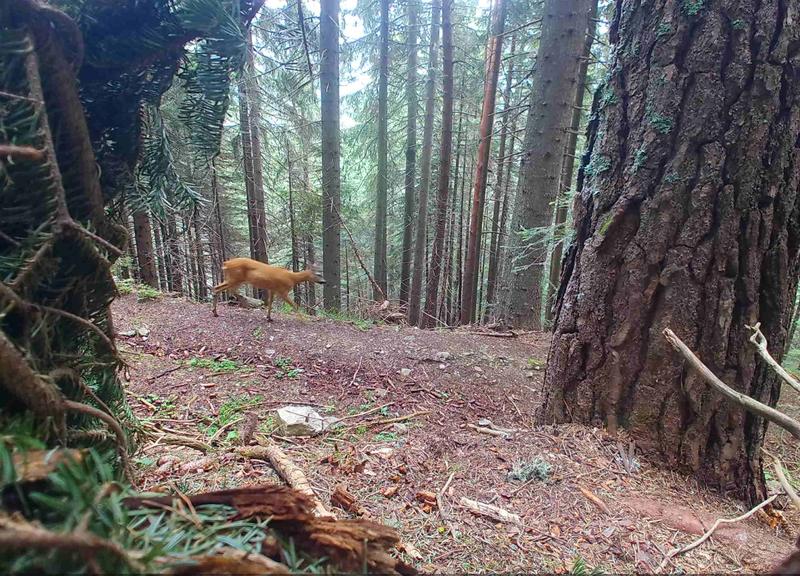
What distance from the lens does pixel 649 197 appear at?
Answer: 6.33 feet

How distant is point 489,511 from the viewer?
1.68m

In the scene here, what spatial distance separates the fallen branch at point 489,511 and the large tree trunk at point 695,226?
0.82 m

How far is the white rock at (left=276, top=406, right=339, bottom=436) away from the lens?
8.38 ft

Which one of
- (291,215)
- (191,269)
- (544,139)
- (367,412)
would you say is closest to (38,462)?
(367,412)

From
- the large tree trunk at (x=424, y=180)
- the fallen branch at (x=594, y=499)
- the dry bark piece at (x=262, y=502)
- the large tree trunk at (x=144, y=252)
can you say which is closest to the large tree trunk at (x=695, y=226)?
the fallen branch at (x=594, y=499)

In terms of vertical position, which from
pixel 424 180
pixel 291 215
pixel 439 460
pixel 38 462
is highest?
pixel 424 180

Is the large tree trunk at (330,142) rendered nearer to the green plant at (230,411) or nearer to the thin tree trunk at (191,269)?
the thin tree trunk at (191,269)

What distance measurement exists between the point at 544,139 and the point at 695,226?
14.0 ft

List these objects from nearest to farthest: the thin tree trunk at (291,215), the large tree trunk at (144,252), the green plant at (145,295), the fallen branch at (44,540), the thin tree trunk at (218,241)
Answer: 1. the fallen branch at (44,540)
2. the green plant at (145,295)
3. the large tree trunk at (144,252)
4. the thin tree trunk at (218,241)
5. the thin tree trunk at (291,215)

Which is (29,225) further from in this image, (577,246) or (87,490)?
(577,246)

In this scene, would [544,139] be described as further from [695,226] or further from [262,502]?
[262,502]

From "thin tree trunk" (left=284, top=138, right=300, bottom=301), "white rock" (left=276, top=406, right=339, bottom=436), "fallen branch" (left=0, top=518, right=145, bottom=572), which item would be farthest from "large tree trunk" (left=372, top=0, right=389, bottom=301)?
"fallen branch" (left=0, top=518, right=145, bottom=572)

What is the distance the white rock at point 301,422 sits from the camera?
101 inches

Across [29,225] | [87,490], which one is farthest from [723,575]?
[29,225]
